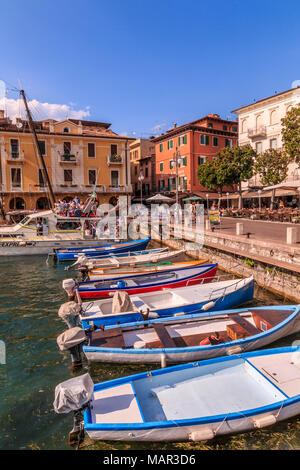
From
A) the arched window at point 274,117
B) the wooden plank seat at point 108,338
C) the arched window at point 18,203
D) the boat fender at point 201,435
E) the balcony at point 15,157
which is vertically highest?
the arched window at point 274,117

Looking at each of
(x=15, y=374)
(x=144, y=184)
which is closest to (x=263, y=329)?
(x=15, y=374)

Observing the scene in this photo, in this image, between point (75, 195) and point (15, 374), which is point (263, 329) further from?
point (75, 195)

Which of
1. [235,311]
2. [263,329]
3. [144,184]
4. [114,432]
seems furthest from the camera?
[144,184]

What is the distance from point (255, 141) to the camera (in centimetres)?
3894

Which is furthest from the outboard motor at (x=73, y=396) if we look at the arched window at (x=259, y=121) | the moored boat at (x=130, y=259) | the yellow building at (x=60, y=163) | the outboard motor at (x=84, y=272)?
the arched window at (x=259, y=121)

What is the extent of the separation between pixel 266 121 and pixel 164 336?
37.4 m

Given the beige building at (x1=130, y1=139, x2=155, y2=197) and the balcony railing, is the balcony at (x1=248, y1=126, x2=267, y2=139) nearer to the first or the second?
the beige building at (x1=130, y1=139, x2=155, y2=197)

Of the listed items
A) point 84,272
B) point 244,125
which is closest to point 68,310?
point 84,272

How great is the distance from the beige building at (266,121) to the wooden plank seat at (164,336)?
99.8 ft

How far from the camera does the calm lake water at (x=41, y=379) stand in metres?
5.05

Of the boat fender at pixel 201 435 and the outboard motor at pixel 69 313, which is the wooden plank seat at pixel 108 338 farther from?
the boat fender at pixel 201 435

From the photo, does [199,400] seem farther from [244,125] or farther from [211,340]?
[244,125]

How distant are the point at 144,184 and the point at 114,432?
50.6 meters

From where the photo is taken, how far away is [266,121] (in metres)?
37.6
